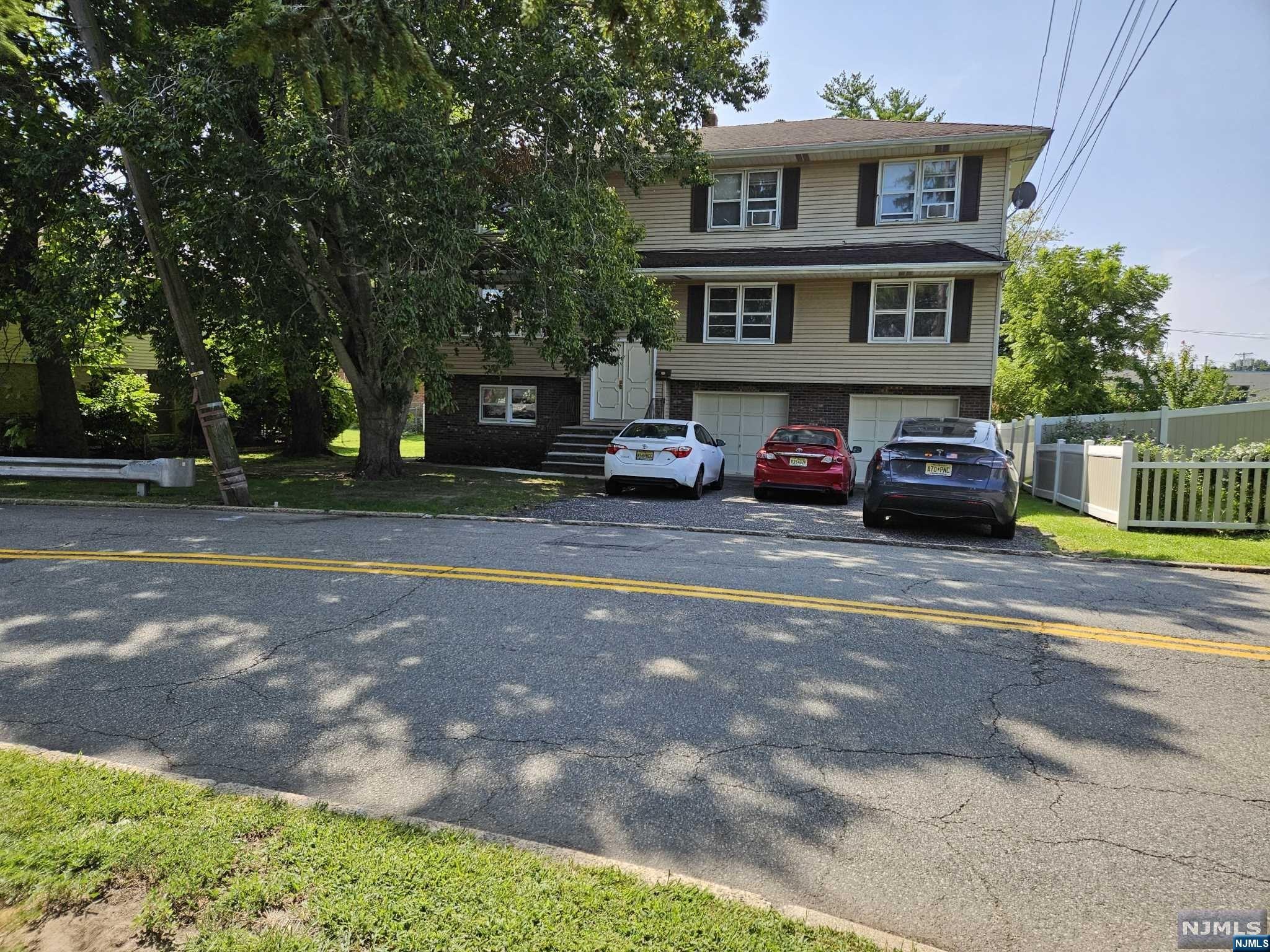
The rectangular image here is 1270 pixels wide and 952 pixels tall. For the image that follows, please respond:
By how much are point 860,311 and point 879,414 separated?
268 centimetres

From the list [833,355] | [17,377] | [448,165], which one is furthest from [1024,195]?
[17,377]

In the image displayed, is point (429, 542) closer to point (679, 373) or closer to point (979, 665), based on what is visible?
point (979, 665)

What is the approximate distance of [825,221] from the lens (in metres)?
19.7

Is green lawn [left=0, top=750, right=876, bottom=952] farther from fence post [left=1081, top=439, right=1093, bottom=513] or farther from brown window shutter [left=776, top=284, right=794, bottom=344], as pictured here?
brown window shutter [left=776, top=284, right=794, bottom=344]

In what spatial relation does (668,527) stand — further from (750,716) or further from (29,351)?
(29,351)

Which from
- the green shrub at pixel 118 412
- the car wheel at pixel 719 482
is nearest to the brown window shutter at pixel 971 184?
the car wheel at pixel 719 482

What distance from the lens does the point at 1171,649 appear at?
17.4 feet

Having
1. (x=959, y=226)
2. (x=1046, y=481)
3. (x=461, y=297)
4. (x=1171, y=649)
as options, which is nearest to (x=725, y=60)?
(x=959, y=226)

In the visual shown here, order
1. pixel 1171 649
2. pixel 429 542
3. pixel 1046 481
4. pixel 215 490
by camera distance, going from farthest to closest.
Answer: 1. pixel 1046 481
2. pixel 215 490
3. pixel 429 542
4. pixel 1171 649

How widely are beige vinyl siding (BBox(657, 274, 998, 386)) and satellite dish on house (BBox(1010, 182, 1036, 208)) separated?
2314 millimetres

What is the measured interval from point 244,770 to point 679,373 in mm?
17862

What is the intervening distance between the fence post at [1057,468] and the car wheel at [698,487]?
6.60m

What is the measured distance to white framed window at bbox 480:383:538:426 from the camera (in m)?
22.1

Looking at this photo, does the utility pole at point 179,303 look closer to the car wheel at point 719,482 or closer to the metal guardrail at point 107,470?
the metal guardrail at point 107,470
